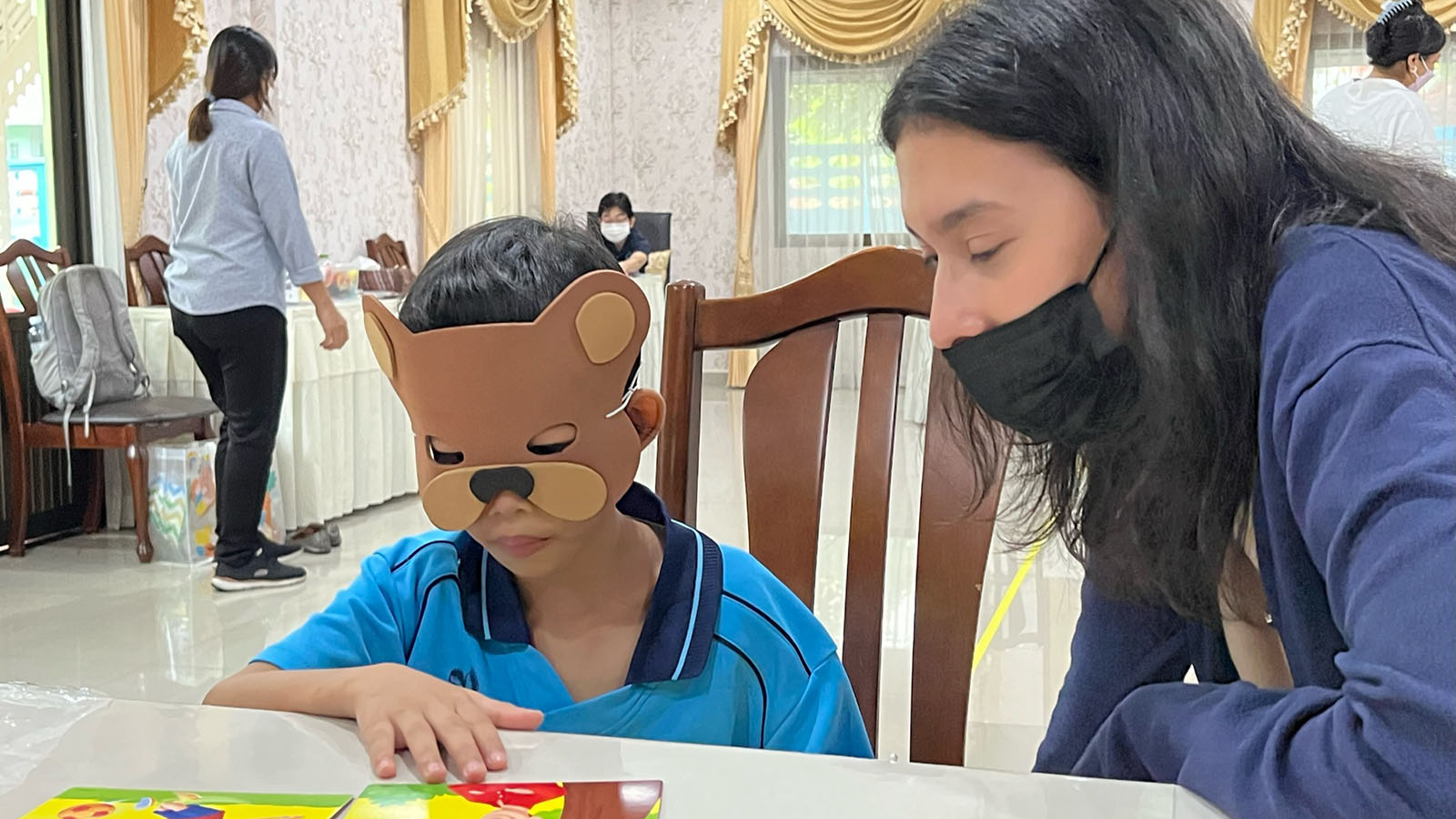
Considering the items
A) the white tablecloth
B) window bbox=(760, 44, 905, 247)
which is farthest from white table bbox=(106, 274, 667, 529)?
window bbox=(760, 44, 905, 247)

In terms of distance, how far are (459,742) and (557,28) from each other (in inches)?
263

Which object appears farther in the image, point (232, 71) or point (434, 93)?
point (434, 93)

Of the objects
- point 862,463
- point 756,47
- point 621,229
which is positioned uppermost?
point 756,47

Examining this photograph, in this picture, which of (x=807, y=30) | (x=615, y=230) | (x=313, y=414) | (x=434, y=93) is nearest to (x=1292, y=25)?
(x=807, y=30)

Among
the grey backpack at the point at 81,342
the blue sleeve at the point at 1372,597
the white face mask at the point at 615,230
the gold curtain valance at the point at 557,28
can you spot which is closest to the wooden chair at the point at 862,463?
the blue sleeve at the point at 1372,597

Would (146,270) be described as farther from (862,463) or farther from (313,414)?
(862,463)

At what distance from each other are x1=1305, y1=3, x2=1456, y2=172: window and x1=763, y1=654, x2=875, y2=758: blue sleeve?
6871 millimetres

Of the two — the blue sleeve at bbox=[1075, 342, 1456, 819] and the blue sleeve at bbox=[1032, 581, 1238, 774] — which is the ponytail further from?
the blue sleeve at bbox=[1075, 342, 1456, 819]

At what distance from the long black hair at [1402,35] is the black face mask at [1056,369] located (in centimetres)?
301

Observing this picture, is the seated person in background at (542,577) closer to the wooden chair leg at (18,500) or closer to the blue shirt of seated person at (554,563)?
the blue shirt of seated person at (554,563)

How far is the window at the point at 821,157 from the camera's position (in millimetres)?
7684

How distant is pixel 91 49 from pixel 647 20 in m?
4.61

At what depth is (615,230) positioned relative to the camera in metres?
6.57

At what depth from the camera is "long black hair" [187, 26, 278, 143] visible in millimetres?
3113
